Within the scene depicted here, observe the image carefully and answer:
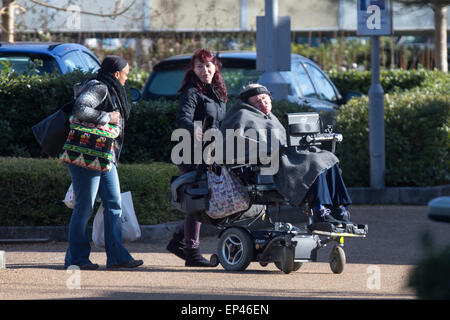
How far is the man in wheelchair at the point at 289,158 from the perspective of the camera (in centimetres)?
676

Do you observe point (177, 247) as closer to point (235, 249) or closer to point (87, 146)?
point (235, 249)

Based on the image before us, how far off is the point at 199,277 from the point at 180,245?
885 millimetres

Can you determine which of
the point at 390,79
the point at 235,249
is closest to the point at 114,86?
the point at 235,249

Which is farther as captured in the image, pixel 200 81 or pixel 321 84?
pixel 321 84

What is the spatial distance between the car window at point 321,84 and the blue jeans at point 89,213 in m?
6.18

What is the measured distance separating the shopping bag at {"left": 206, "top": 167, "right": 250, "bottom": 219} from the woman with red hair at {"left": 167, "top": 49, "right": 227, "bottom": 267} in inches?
16.1

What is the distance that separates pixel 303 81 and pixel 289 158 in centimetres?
590

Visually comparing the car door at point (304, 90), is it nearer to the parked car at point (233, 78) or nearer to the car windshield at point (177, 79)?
the parked car at point (233, 78)

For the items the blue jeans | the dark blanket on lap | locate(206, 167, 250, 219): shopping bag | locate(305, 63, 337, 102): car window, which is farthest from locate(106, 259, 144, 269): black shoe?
locate(305, 63, 337, 102): car window

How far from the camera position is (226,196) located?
23.1 ft

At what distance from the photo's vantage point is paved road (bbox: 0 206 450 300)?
604cm

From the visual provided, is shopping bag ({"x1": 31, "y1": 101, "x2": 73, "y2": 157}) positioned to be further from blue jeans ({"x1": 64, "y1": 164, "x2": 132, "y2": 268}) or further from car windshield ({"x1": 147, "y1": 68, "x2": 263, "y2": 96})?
car windshield ({"x1": 147, "y1": 68, "x2": 263, "y2": 96})

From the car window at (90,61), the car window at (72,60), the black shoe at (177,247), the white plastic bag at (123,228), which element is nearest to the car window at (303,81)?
the car window at (90,61)

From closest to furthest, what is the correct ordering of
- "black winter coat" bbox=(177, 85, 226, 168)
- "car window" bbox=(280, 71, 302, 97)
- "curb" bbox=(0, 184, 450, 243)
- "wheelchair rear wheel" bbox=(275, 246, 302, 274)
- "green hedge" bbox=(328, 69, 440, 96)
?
1. "wheelchair rear wheel" bbox=(275, 246, 302, 274)
2. "black winter coat" bbox=(177, 85, 226, 168)
3. "curb" bbox=(0, 184, 450, 243)
4. "car window" bbox=(280, 71, 302, 97)
5. "green hedge" bbox=(328, 69, 440, 96)
